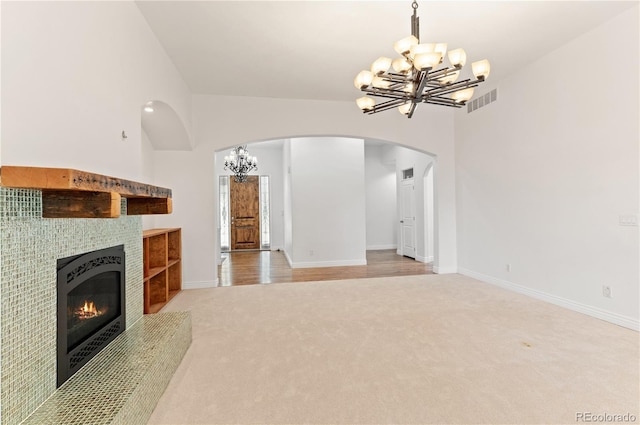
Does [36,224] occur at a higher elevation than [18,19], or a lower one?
lower

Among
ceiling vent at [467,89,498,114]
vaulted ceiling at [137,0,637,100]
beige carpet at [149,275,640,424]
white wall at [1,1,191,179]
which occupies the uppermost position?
vaulted ceiling at [137,0,637,100]

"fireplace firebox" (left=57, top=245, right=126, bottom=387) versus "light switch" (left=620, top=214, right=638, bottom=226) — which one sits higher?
"light switch" (left=620, top=214, right=638, bottom=226)

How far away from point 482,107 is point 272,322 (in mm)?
4628

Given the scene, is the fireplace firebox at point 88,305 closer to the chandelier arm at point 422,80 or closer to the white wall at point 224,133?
the white wall at point 224,133

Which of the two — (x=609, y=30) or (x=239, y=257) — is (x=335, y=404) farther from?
(x=239, y=257)

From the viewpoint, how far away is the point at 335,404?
74.4 inches

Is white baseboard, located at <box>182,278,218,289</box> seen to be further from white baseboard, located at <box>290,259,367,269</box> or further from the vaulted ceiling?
the vaulted ceiling

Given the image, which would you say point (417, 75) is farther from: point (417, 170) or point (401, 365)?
point (417, 170)

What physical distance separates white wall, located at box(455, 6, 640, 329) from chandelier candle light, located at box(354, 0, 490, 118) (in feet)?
5.06

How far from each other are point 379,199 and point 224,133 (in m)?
5.62

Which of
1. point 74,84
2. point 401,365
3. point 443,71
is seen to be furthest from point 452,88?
point 74,84

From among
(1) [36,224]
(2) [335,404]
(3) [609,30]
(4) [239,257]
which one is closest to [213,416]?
(2) [335,404]

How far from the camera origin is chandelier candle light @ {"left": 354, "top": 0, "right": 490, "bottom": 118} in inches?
91.6

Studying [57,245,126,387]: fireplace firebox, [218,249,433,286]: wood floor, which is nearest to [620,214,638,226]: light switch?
[218,249,433,286]: wood floor
